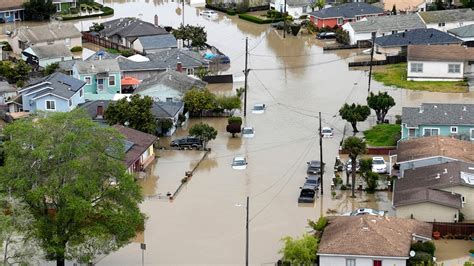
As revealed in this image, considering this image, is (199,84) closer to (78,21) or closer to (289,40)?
(289,40)

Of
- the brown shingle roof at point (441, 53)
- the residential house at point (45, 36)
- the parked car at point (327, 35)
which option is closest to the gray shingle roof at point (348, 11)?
the parked car at point (327, 35)

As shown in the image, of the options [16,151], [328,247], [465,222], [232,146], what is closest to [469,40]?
[232,146]

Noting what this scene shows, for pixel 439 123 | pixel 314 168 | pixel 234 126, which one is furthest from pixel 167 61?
pixel 439 123

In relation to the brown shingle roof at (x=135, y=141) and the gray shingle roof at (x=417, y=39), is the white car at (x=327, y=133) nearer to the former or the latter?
the brown shingle roof at (x=135, y=141)

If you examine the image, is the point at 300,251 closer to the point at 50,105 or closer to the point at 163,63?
the point at 50,105

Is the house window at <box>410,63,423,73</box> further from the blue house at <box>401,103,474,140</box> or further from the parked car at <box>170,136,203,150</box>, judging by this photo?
the parked car at <box>170,136,203,150</box>
